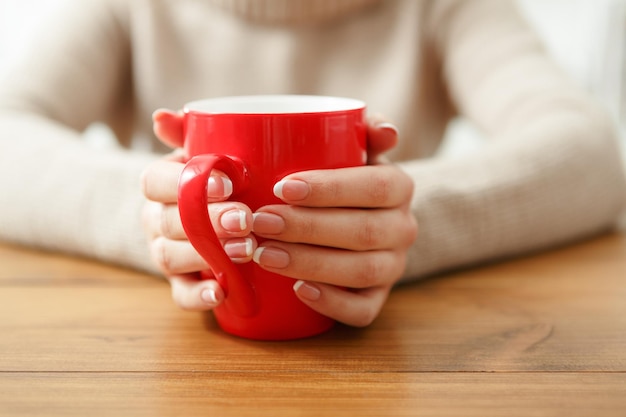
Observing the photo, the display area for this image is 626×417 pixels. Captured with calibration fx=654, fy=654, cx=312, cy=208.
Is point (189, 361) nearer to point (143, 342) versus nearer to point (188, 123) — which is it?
point (143, 342)

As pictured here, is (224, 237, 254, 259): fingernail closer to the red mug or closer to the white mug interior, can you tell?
the red mug

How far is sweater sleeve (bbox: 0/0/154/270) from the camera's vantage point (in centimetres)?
70

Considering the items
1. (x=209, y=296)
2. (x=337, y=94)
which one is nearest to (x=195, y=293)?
(x=209, y=296)

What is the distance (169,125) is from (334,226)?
0.16 m

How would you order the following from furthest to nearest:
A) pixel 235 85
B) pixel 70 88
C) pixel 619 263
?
pixel 235 85, pixel 70 88, pixel 619 263

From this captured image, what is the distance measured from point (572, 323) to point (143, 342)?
1.12ft

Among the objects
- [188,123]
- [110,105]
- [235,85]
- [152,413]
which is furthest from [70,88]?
[152,413]

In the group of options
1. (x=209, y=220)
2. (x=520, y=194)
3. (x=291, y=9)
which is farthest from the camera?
(x=291, y=9)

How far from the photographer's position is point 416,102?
3.63 ft

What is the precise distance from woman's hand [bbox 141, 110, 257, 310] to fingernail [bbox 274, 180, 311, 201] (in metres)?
0.03

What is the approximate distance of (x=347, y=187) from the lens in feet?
1.55

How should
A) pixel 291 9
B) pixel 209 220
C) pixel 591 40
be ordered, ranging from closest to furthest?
1. pixel 209 220
2. pixel 291 9
3. pixel 591 40

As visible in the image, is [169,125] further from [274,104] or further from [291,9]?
[291,9]

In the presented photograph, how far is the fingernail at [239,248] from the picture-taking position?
447 millimetres
